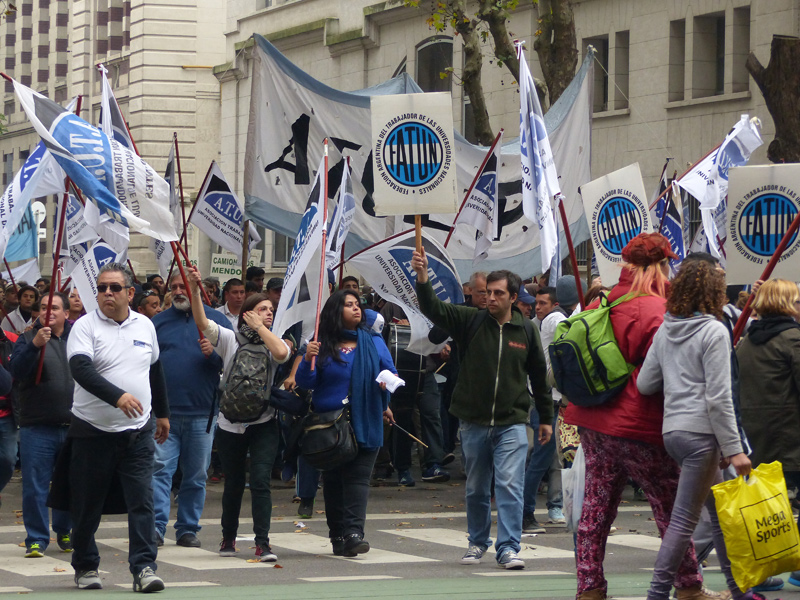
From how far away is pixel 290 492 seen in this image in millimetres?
13609

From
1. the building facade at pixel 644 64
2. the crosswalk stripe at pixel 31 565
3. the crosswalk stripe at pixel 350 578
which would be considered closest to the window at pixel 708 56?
the building facade at pixel 644 64

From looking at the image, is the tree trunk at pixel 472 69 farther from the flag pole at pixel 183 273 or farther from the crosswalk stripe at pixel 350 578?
the crosswalk stripe at pixel 350 578

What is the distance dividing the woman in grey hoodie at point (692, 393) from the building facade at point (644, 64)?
1647cm

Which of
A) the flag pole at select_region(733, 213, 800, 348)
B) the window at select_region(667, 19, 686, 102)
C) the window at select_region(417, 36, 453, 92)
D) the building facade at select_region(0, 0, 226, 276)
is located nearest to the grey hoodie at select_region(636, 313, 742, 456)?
the flag pole at select_region(733, 213, 800, 348)

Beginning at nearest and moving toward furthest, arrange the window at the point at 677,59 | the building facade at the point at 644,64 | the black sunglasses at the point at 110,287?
the black sunglasses at the point at 110,287, the building facade at the point at 644,64, the window at the point at 677,59

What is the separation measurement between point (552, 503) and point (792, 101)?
22.7ft

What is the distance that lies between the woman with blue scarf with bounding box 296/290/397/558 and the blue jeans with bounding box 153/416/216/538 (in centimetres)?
107

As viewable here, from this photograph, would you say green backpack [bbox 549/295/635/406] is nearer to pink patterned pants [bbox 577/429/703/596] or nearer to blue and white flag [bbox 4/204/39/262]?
pink patterned pants [bbox 577/429/703/596]

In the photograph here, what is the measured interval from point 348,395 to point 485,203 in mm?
4545

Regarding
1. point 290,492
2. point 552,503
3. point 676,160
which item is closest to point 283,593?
point 552,503

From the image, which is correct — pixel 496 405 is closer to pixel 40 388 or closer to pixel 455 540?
pixel 455 540

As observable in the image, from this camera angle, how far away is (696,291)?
23.2 ft

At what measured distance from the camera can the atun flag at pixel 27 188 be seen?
11797 mm

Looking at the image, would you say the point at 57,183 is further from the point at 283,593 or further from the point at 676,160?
the point at 676,160
